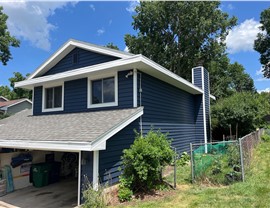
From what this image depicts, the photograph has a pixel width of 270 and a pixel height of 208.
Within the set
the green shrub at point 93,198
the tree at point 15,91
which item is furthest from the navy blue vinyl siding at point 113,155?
the tree at point 15,91

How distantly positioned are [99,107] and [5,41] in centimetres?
2366

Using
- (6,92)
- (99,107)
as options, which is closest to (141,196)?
(99,107)

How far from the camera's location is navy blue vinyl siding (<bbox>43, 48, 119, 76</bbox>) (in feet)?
32.7

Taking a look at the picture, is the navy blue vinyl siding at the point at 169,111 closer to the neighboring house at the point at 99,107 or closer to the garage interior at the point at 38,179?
the neighboring house at the point at 99,107

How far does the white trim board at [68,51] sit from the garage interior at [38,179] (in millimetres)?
4475

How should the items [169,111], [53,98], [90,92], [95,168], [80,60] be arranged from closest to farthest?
1. [95,168]
2. [90,92]
3. [80,60]
4. [169,111]
5. [53,98]

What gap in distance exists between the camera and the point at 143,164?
6.76m

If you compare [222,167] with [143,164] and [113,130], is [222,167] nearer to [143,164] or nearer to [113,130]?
[143,164]

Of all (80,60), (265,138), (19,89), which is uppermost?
(19,89)

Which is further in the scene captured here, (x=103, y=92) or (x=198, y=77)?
(x=198, y=77)

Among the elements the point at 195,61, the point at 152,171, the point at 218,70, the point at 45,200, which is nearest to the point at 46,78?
the point at 45,200

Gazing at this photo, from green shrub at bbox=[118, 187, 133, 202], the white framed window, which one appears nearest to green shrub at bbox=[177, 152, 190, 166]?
green shrub at bbox=[118, 187, 133, 202]

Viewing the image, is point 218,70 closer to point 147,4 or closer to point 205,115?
point 147,4

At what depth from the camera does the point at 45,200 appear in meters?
7.48
